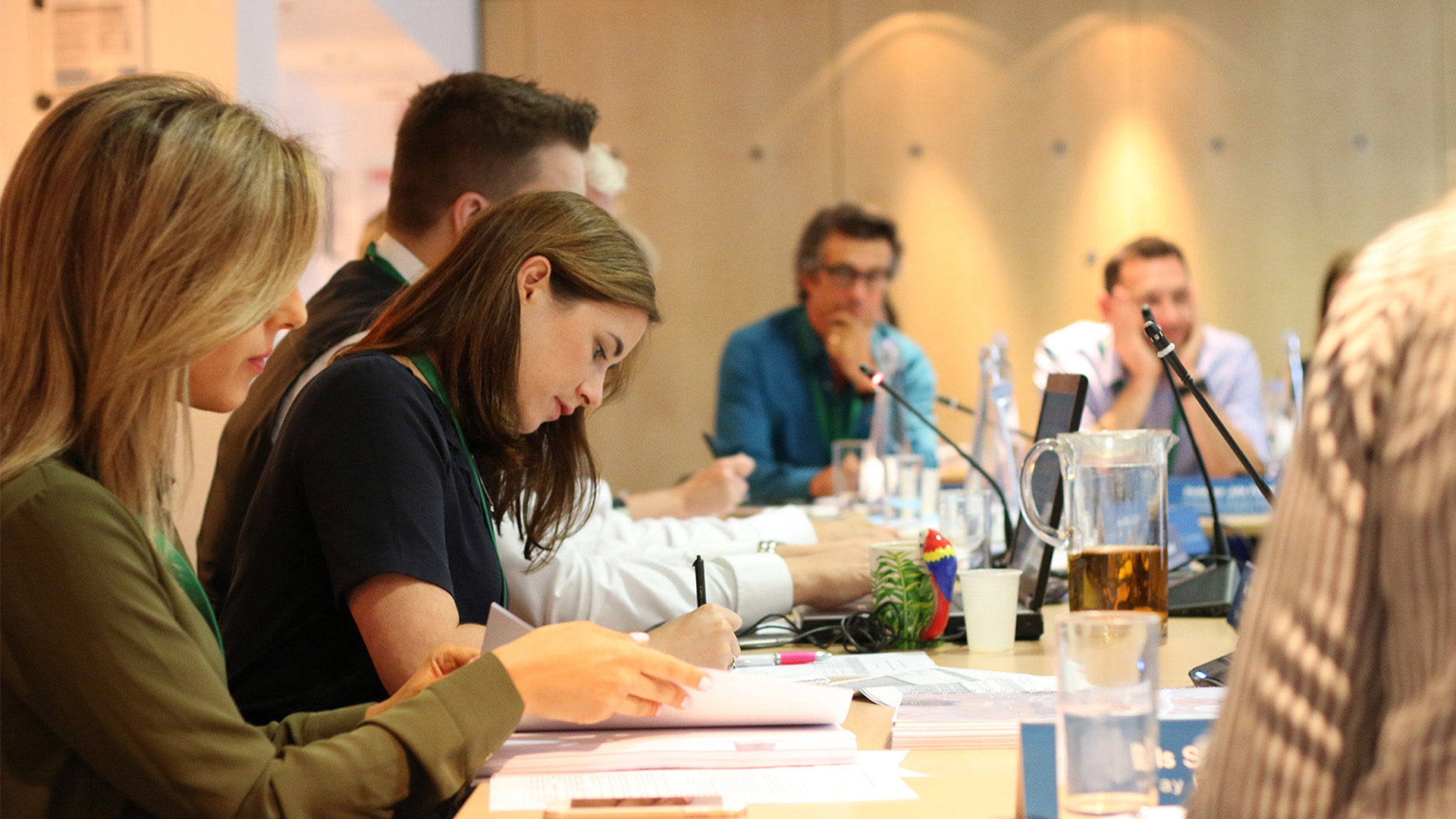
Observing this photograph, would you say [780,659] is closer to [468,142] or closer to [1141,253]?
[468,142]

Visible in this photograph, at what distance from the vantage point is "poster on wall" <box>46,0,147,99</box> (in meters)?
2.54

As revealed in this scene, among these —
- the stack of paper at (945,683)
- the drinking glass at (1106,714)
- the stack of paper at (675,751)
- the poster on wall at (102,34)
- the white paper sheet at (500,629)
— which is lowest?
the stack of paper at (945,683)

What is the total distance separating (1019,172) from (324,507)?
4.74 m

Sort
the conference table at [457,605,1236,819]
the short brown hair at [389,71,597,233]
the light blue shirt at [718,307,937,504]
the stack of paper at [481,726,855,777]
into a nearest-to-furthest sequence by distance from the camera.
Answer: the conference table at [457,605,1236,819]
the stack of paper at [481,726,855,777]
the short brown hair at [389,71,597,233]
the light blue shirt at [718,307,937,504]

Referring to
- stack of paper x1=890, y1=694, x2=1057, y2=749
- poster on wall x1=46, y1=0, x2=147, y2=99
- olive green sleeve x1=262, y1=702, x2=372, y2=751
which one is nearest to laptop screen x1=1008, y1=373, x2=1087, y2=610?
stack of paper x1=890, y1=694, x2=1057, y2=749

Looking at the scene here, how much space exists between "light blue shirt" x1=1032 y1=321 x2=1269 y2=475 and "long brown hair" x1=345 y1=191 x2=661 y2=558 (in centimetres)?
231

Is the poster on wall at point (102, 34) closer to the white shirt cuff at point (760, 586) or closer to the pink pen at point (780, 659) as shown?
the white shirt cuff at point (760, 586)

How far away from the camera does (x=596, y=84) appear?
Result: 5.55 m

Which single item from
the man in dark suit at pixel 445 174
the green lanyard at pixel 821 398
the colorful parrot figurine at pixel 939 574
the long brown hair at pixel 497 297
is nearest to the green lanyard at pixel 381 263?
the man in dark suit at pixel 445 174

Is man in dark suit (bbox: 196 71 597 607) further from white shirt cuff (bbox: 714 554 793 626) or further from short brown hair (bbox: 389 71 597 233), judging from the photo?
white shirt cuff (bbox: 714 554 793 626)

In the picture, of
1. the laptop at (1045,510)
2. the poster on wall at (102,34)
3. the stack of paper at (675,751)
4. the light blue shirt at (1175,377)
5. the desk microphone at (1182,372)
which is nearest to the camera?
the stack of paper at (675,751)

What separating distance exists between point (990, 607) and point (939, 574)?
0.24 ft

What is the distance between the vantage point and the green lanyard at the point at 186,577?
95 cm

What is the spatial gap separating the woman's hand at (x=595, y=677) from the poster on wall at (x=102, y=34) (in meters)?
2.02
